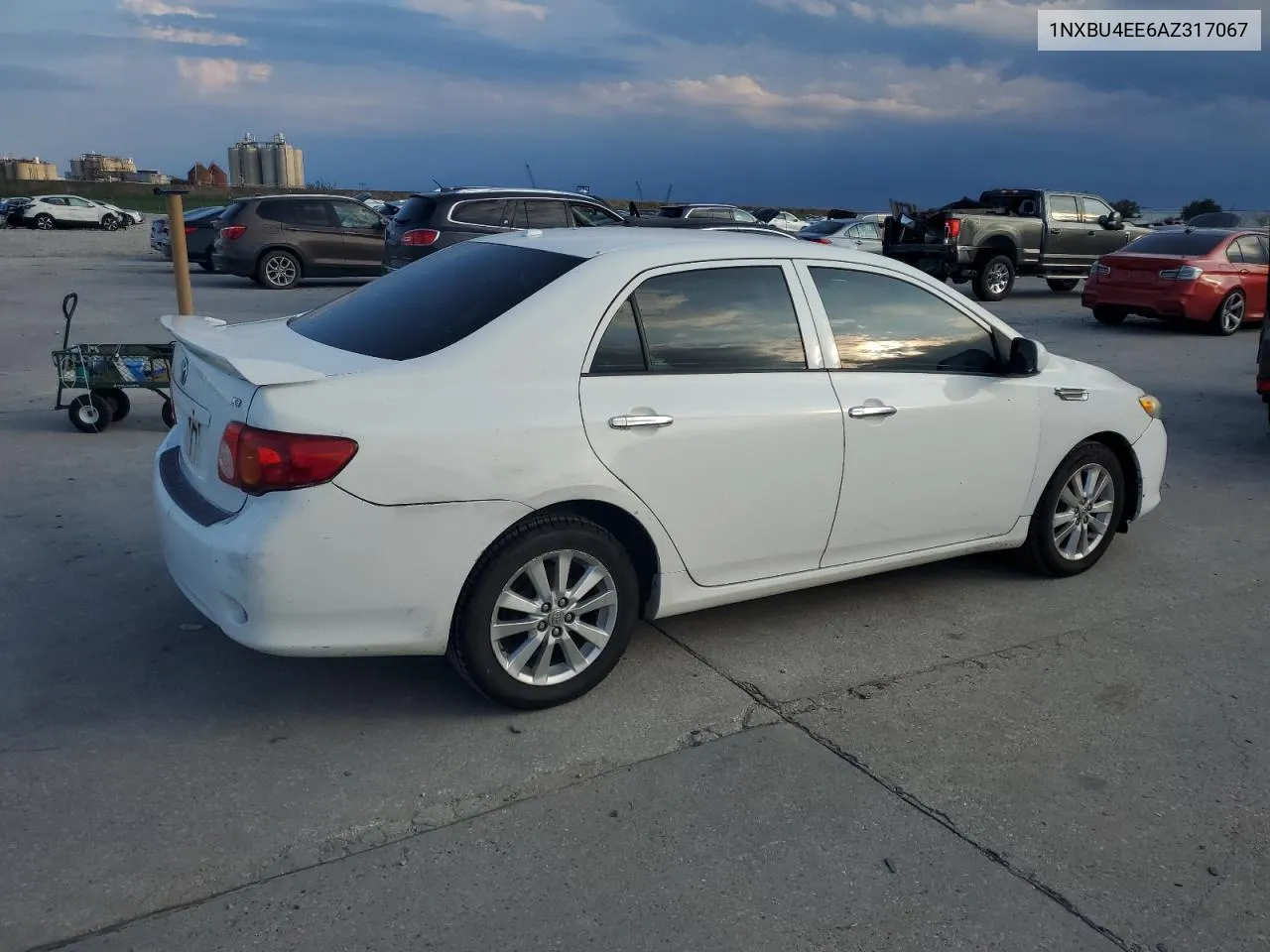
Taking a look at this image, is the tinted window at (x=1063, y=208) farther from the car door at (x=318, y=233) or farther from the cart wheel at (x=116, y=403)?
the cart wheel at (x=116, y=403)

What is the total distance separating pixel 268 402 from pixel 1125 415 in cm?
411

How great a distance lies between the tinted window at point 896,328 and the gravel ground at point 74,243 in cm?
2816

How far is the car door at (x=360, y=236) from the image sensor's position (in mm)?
21047

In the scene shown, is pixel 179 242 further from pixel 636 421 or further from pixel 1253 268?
pixel 1253 268

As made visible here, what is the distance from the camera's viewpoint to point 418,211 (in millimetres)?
16000

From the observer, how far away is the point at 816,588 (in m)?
5.46

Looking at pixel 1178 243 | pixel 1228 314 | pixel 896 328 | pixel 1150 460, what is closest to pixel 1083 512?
pixel 1150 460

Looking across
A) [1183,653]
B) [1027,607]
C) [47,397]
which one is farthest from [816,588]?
[47,397]

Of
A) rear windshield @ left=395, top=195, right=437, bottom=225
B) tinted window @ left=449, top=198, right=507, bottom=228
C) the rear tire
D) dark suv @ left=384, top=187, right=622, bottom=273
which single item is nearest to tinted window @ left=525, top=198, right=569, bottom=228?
dark suv @ left=384, top=187, right=622, bottom=273

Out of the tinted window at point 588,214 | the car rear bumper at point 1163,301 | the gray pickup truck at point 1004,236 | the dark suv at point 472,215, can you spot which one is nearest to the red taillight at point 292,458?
the dark suv at point 472,215

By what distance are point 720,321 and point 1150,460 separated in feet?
8.95

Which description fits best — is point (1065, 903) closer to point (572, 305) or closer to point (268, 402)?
point (572, 305)

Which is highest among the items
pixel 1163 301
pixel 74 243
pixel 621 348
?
pixel 74 243

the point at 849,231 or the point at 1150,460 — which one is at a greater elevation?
the point at 849,231
